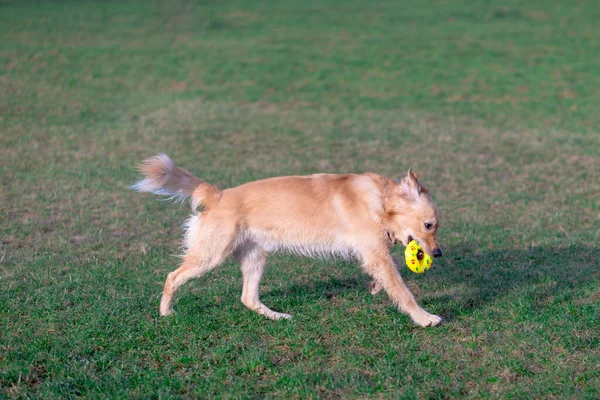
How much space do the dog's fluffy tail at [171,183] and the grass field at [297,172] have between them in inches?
36.5

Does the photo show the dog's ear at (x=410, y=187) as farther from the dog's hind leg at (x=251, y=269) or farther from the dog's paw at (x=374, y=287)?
the dog's hind leg at (x=251, y=269)

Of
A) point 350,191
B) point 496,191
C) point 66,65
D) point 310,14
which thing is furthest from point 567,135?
point 310,14

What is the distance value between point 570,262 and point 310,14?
21.1 m

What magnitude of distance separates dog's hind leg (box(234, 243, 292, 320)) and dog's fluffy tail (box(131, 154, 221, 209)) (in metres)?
0.52

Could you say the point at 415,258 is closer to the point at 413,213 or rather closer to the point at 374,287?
the point at 413,213

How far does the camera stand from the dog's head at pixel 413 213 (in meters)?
5.74

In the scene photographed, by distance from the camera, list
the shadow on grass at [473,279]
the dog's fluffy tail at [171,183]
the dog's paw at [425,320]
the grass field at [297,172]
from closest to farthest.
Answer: the grass field at [297,172], the dog's paw at [425,320], the dog's fluffy tail at [171,183], the shadow on grass at [473,279]

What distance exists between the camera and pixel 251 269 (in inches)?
244

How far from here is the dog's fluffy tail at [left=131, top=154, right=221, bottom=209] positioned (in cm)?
595

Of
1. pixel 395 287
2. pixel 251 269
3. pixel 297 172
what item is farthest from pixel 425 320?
pixel 297 172

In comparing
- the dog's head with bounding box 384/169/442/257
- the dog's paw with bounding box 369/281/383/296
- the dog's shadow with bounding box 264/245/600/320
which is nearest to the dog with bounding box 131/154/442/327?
the dog's head with bounding box 384/169/442/257

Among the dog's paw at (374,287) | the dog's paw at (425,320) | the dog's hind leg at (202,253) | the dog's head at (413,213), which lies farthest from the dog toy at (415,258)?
the dog's hind leg at (202,253)

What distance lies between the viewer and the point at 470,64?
1995cm

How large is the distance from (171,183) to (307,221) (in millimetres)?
1164
